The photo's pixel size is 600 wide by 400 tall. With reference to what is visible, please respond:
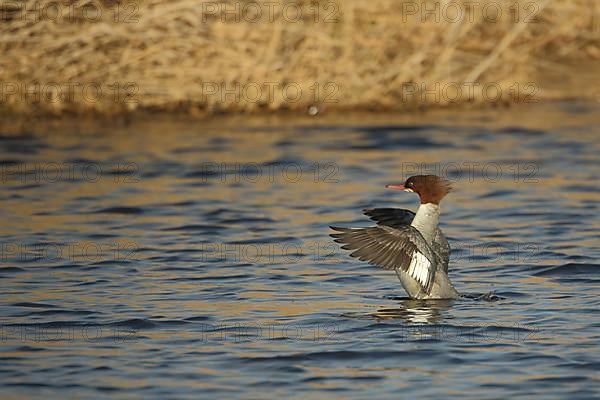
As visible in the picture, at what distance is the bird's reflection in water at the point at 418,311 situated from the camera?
7.93 m

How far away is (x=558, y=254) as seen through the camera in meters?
10.1

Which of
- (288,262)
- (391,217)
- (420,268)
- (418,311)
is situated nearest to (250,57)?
(288,262)

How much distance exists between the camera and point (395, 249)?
816cm

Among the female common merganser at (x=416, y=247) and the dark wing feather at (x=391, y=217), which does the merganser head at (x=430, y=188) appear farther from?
the dark wing feather at (x=391, y=217)

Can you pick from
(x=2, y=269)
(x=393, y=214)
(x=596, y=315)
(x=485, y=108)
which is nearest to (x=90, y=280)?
(x=2, y=269)

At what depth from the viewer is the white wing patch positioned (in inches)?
323

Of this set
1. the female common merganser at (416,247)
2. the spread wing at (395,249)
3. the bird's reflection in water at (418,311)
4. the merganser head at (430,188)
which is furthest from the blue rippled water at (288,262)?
the merganser head at (430,188)

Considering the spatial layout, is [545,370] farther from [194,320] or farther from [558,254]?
[558,254]

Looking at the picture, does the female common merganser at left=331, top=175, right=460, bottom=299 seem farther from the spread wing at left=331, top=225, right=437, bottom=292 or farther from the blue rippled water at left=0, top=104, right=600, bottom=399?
the blue rippled water at left=0, top=104, right=600, bottom=399

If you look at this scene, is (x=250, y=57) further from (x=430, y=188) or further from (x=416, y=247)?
(x=416, y=247)

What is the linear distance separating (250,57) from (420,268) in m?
7.67

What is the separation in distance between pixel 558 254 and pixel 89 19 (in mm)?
7042

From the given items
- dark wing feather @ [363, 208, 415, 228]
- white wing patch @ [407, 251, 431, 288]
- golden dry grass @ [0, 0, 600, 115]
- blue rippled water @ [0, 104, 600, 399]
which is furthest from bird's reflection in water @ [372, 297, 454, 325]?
golden dry grass @ [0, 0, 600, 115]

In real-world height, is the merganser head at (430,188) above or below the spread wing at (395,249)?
above
